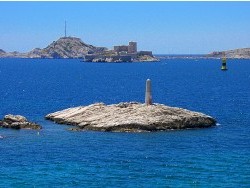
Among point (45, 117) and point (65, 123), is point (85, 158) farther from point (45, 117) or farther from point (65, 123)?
point (45, 117)

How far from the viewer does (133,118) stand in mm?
81125

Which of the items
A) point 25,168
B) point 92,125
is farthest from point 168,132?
point 25,168

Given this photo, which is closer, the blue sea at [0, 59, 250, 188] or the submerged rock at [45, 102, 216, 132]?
the blue sea at [0, 59, 250, 188]

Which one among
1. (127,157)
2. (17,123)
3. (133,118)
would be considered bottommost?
(127,157)

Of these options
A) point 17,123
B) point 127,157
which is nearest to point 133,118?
point 17,123

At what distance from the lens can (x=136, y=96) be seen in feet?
472

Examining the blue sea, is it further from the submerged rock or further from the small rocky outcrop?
the submerged rock

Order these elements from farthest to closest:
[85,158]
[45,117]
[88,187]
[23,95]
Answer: [23,95]
[45,117]
[85,158]
[88,187]

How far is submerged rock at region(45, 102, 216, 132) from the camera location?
262ft

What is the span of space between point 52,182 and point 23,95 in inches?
3501

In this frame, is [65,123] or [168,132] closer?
[168,132]

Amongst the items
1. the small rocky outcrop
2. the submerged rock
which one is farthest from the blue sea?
the submerged rock

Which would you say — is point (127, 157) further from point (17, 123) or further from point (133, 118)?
point (17, 123)

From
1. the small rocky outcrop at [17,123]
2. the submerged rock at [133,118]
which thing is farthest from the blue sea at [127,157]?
the submerged rock at [133,118]
